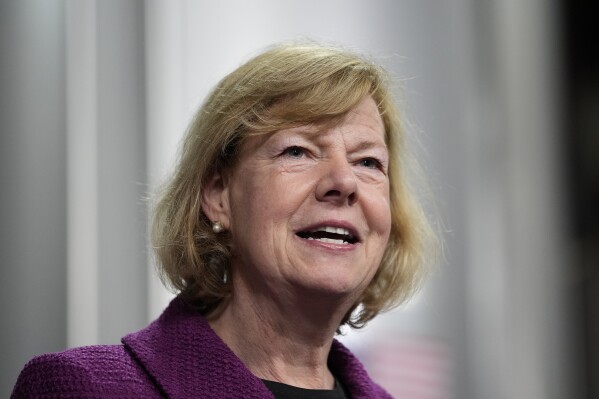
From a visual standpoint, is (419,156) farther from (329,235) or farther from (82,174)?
(82,174)

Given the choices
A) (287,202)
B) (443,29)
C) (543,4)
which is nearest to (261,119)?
(287,202)

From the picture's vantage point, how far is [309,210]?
1.30 m

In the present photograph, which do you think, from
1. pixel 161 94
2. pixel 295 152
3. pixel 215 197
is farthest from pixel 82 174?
pixel 295 152

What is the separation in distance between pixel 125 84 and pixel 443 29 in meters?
1.09

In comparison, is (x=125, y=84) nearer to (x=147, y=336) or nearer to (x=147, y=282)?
(x=147, y=282)

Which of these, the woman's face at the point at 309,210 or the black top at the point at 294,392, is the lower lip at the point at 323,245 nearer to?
the woman's face at the point at 309,210

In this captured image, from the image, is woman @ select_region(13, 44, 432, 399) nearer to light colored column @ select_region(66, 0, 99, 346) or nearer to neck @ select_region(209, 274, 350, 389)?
neck @ select_region(209, 274, 350, 389)

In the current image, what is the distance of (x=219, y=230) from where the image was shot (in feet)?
4.59

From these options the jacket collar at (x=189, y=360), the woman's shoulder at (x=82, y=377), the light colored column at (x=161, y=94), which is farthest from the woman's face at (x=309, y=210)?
the light colored column at (x=161, y=94)

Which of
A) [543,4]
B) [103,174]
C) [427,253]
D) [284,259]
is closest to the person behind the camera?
[284,259]

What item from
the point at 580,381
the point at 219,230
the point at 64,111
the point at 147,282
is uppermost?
the point at 64,111

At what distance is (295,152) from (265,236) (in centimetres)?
16

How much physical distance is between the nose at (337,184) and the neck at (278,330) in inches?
6.9

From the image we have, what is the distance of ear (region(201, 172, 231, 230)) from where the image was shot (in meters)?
1.40
